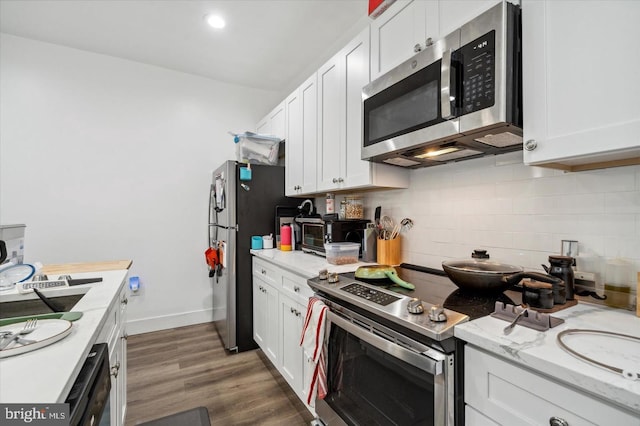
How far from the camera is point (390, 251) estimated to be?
6.27ft

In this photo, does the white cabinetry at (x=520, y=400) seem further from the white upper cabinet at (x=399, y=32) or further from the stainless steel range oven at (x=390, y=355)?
the white upper cabinet at (x=399, y=32)

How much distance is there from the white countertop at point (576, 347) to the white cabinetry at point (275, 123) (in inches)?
99.9

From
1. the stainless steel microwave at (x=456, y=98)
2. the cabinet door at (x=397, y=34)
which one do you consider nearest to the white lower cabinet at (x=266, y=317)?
the stainless steel microwave at (x=456, y=98)

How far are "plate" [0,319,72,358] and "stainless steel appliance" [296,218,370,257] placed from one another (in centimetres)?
151

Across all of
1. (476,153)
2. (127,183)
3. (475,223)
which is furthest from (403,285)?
(127,183)

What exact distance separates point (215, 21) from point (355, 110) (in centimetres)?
157

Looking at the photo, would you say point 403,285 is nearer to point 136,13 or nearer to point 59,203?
point 136,13

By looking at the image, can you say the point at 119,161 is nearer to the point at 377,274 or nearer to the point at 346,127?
the point at 346,127

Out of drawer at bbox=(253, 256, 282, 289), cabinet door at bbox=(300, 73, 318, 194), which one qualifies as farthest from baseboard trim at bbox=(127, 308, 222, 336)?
cabinet door at bbox=(300, 73, 318, 194)

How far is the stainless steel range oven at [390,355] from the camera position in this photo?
2.94 ft

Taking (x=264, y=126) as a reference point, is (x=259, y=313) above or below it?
below

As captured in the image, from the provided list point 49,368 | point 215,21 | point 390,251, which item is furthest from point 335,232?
point 215,21

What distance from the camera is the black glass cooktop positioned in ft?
3.51

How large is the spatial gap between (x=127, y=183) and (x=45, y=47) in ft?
4.72
